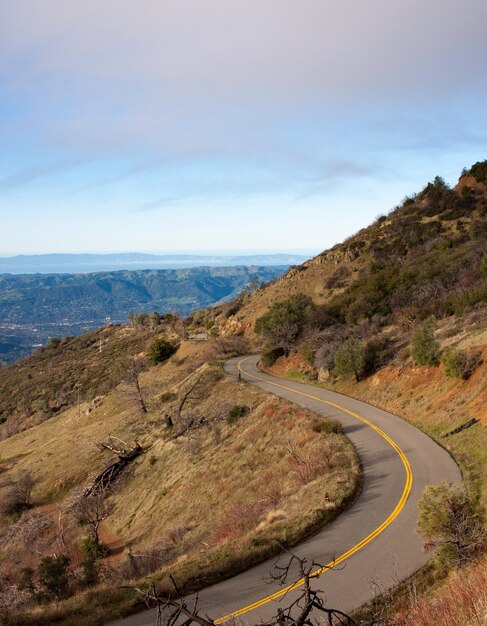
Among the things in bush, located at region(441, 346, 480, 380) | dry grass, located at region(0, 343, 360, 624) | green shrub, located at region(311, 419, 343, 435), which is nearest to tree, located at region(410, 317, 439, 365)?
bush, located at region(441, 346, 480, 380)

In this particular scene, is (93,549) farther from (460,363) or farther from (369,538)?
(460,363)

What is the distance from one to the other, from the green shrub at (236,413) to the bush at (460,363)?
14223 mm

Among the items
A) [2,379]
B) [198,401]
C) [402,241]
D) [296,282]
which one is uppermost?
[402,241]

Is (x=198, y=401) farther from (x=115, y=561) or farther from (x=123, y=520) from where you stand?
(x=115, y=561)

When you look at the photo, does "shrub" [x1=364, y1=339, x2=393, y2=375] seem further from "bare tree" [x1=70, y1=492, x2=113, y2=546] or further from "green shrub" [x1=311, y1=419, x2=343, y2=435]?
"bare tree" [x1=70, y1=492, x2=113, y2=546]

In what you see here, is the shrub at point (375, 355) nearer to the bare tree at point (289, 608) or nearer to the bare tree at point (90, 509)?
the bare tree at point (90, 509)

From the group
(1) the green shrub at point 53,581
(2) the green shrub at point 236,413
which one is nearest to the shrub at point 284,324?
(2) the green shrub at point 236,413

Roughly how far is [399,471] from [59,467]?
2872 cm

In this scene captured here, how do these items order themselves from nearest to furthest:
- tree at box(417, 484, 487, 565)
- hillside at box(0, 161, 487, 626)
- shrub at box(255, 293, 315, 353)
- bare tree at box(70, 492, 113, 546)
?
tree at box(417, 484, 487, 565)
hillside at box(0, 161, 487, 626)
bare tree at box(70, 492, 113, 546)
shrub at box(255, 293, 315, 353)

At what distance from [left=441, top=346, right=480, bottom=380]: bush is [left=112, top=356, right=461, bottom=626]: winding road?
13.5 feet

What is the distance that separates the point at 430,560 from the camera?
12617 millimetres

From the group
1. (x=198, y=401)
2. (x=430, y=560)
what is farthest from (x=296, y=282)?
(x=430, y=560)

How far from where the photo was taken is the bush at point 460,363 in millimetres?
25578

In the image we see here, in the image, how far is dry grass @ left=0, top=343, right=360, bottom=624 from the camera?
49.8 feet
